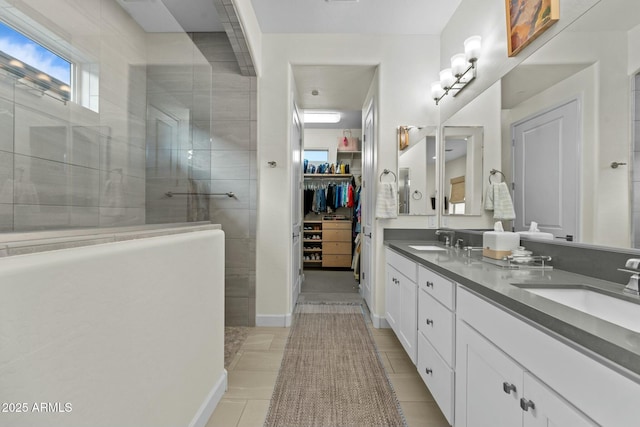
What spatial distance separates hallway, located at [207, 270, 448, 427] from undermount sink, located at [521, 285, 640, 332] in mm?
932

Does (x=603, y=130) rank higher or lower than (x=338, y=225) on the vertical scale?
higher

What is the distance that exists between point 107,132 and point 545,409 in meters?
1.92

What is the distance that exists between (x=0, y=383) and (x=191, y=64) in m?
1.88

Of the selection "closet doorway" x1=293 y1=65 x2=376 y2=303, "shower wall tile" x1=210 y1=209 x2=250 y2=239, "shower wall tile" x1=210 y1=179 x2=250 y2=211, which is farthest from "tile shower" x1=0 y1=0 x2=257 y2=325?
"closet doorway" x1=293 y1=65 x2=376 y2=303

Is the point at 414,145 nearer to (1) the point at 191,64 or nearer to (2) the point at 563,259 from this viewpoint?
(2) the point at 563,259

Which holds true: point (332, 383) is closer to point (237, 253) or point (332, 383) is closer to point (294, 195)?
point (237, 253)

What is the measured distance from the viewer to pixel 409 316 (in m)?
2.02

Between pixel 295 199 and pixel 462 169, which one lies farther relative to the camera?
pixel 295 199

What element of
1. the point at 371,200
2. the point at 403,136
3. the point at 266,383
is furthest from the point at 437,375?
the point at 403,136

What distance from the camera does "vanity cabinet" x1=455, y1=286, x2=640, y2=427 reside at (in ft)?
2.02

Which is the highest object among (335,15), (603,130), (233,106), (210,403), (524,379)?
(335,15)

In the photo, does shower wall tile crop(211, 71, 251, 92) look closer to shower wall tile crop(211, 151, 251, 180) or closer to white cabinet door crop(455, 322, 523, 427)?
shower wall tile crop(211, 151, 251, 180)

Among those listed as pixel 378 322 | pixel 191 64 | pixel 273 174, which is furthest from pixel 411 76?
pixel 378 322

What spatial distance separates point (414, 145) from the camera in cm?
285
